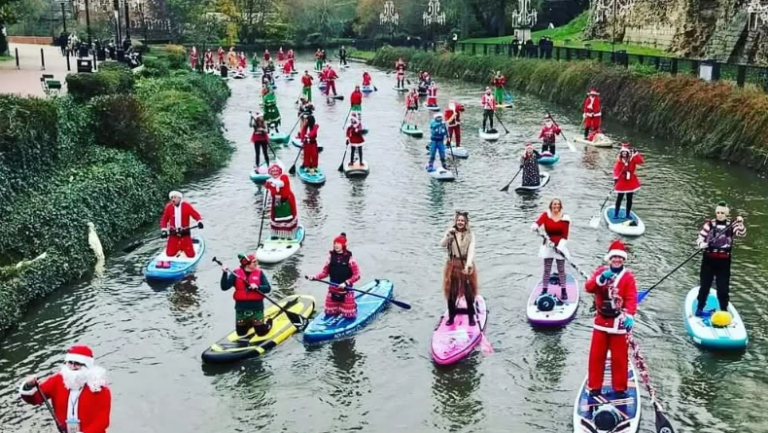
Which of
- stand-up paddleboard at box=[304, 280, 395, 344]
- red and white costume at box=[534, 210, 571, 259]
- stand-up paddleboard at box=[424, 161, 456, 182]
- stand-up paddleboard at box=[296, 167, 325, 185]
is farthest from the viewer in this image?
stand-up paddleboard at box=[424, 161, 456, 182]

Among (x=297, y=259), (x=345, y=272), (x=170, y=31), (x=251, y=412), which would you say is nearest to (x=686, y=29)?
(x=297, y=259)

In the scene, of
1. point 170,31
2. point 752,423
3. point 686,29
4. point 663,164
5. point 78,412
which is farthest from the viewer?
point 170,31

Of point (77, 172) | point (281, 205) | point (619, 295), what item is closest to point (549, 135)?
point (281, 205)

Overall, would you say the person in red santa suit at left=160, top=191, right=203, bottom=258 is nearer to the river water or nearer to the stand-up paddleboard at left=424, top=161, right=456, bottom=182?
the river water

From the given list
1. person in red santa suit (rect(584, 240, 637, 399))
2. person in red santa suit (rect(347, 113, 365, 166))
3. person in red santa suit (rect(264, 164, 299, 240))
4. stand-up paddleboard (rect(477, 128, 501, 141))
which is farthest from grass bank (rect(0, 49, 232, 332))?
stand-up paddleboard (rect(477, 128, 501, 141))

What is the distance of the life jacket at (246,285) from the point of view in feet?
41.0

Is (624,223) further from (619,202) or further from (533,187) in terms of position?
(533,187)

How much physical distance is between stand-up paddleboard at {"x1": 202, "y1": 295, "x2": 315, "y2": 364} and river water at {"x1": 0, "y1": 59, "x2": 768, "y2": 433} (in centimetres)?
20

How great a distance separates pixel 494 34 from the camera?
3068 inches

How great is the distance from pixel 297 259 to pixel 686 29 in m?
33.6

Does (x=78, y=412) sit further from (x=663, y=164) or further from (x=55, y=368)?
(x=663, y=164)

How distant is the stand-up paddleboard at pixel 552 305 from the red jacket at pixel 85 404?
768 cm

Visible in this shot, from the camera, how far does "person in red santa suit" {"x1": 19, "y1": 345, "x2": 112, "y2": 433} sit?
7.96 meters

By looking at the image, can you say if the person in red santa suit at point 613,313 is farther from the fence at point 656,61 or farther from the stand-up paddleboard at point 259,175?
the fence at point 656,61
